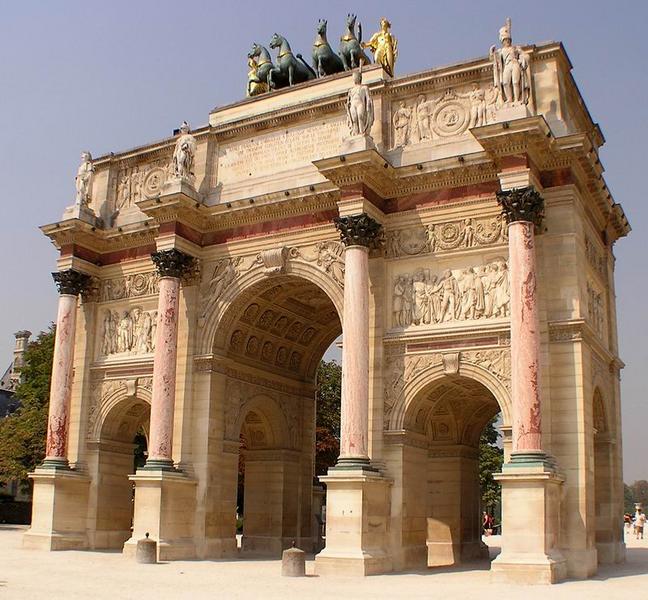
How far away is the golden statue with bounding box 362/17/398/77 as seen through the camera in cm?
2834

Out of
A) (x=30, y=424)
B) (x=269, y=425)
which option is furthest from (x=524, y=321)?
(x=30, y=424)

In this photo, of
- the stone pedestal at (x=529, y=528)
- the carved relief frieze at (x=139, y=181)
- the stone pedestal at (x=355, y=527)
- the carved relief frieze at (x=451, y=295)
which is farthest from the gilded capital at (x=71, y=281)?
the stone pedestal at (x=529, y=528)

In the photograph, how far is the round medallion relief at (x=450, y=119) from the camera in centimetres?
2509

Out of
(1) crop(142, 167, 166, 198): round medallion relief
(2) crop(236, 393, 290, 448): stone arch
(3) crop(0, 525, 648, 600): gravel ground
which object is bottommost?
(3) crop(0, 525, 648, 600): gravel ground

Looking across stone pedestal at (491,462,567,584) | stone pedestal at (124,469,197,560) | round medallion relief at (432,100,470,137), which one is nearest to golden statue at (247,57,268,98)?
round medallion relief at (432,100,470,137)

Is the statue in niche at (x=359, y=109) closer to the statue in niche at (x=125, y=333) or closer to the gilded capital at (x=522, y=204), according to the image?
the gilded capital at (x=522, y=204)

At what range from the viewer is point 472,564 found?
2625 centimetres

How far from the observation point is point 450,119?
997 inches

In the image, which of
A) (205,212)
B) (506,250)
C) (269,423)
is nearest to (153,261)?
(205,212)

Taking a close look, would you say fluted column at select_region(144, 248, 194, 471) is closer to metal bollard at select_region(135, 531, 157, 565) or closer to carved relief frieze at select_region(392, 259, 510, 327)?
metal bollard at select_region(135, 531, 157, 565)

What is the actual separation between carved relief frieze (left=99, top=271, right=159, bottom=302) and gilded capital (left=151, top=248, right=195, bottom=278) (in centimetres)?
191

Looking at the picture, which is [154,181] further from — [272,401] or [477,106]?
[477,106]

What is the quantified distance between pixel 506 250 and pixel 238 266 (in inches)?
341

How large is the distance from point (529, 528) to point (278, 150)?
14.2 metres
